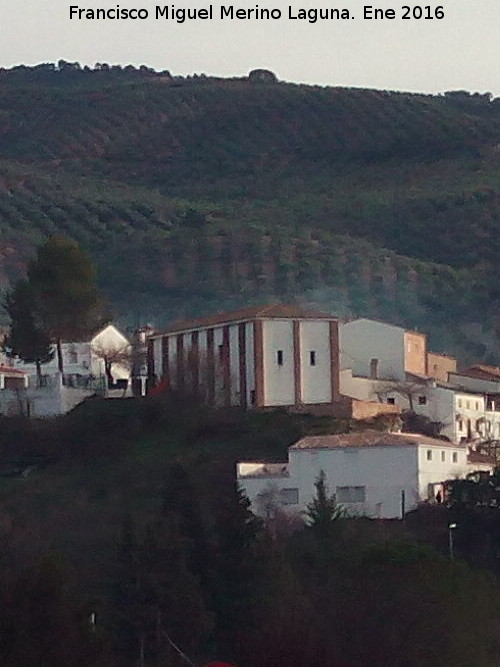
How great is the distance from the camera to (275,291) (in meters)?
116

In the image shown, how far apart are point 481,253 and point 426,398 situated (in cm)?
6222

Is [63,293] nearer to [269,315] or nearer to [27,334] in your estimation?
[27,334]

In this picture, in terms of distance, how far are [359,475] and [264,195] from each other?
101593mm

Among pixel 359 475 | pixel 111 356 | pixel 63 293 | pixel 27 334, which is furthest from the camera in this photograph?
pixel 111 356

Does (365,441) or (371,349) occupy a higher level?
(371,349)

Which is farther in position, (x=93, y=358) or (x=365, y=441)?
(x=93, y=358)

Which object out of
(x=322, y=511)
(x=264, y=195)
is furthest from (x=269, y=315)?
(x=264, y=195)

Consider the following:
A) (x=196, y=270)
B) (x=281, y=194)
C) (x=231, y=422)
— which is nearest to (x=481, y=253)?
(x=196, y=270)

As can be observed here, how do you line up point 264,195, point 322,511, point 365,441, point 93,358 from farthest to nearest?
point 264,195 → point 93,358 → point 365,441 → point 322,511

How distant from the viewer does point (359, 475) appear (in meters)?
64.1

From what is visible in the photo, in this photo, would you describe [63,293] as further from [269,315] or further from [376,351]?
[376,351]

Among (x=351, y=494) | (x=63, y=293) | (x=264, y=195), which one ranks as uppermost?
(x=264, y=195)

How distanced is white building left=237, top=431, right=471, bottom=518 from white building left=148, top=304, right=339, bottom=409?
5987 mm

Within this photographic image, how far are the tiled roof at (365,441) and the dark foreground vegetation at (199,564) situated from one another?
6.67ft
